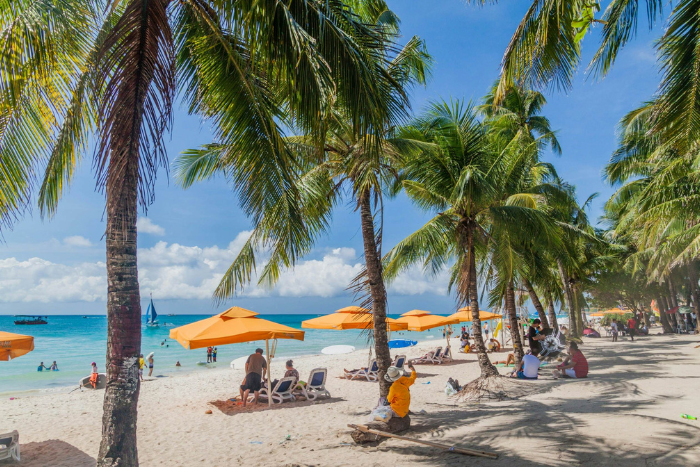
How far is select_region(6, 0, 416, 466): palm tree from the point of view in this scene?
3.59 meters

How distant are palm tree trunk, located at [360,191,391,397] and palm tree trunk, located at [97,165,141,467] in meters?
4.27

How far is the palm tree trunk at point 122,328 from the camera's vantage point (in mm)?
3451

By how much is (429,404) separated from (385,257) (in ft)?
12.8

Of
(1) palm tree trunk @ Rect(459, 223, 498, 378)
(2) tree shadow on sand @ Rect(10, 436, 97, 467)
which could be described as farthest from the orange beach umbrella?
(1) palm tree trunk @ Rect(459, 223, 498, 378)

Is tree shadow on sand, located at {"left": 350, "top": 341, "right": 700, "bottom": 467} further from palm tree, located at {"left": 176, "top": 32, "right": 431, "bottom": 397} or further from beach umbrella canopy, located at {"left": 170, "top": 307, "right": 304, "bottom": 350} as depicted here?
beach umbrella canopy, located at {"left": 170, "top": 307, "right": 304, "bottom": 350}

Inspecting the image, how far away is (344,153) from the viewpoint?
785cm

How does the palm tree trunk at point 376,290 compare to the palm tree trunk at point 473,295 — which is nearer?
the palm tree trunk at point 376,290

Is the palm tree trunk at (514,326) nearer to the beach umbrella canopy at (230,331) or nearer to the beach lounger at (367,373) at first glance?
the beach lounger at (367,373)

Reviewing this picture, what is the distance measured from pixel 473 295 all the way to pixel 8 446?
8.96 metres

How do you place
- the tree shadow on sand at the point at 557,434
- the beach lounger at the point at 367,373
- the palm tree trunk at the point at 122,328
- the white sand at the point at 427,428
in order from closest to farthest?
the palm tree trunk at the point at 122,328 → the tree shadow on sand at the point at 557,434 → the white sand at the point at 427,428 → the beach lounger at the point at 367,373

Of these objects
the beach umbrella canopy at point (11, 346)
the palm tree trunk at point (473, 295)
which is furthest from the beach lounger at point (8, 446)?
the palm tree trunk at point (473, 295)

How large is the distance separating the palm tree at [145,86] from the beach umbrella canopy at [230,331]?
4.37m

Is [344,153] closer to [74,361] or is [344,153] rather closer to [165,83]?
[165,83]

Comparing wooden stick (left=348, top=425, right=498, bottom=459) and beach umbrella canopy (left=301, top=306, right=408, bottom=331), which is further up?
beach umbrella canopy (left=301, top=306, right=408, bottom=331)
